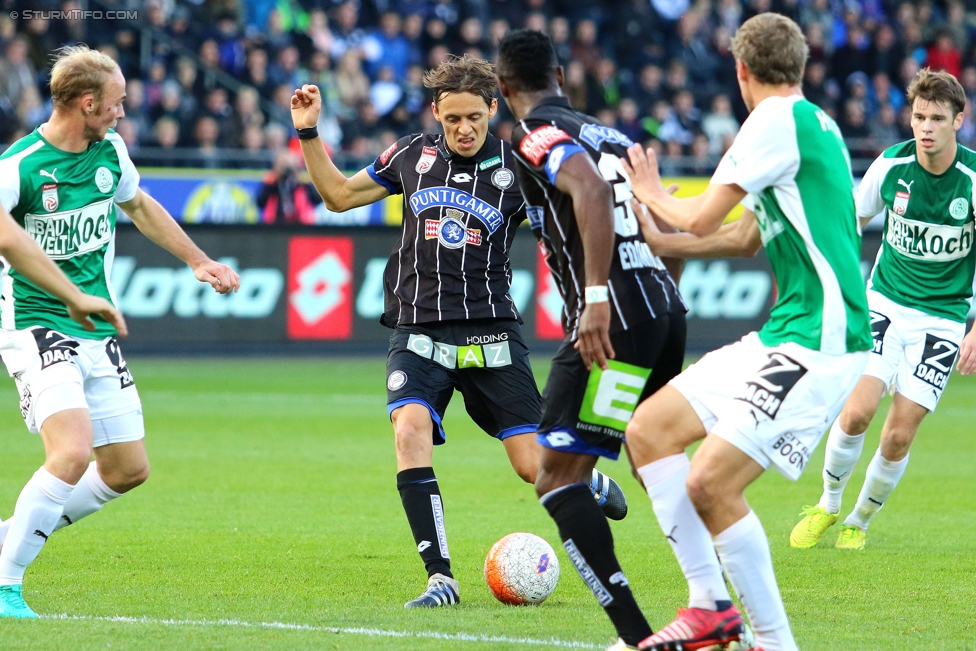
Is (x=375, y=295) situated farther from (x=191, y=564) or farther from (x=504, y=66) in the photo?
(x=504, y=66)

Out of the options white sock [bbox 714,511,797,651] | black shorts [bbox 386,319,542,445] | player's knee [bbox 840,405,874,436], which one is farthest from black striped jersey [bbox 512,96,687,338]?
player's knee [bbox 840,405,874,436]

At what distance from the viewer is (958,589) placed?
20.5ft

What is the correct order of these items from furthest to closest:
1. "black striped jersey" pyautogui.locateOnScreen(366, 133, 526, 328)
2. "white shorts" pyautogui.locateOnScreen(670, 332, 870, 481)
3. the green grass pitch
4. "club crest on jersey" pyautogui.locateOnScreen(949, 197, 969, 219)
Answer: "club crest on jersey" pyautogui.locateOnScreen(949, 197, 969, 219) < "black striped jersey" pyautogui.locateOnScreen(366, 133, 526, 328) < the green grass pitch < "white shorts" pyautogui.locateOnScreen(670, 332, 870, 481)

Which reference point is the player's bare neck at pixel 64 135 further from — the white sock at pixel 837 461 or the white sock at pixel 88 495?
the white sock at pixel 837 461

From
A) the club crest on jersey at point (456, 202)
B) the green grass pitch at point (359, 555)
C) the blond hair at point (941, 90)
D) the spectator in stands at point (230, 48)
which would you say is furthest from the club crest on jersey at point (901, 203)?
the spectator in stands at point (230, 48)

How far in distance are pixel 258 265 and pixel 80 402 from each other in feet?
37.4

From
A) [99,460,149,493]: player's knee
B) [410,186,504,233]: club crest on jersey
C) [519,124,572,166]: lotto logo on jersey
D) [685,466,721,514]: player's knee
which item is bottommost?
[99,460,149,493]: player's knee

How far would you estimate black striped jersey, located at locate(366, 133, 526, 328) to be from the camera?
6.43 meters

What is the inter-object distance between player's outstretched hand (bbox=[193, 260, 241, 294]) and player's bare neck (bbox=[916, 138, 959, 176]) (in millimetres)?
3928

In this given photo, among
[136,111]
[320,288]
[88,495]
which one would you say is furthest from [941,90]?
[136,111]

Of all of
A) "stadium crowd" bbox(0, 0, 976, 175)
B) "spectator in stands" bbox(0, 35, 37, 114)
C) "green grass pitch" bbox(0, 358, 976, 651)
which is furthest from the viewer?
"stadium crowd" bbox(0, 0, 976, 175)

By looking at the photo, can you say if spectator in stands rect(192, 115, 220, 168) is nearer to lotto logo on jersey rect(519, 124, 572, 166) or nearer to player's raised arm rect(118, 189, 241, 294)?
player's raised arm rect(118, 189, 241, 294)

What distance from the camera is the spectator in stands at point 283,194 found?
18359mm

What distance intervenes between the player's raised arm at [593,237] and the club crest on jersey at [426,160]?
189 centimetres
